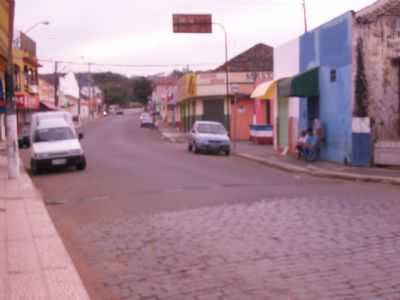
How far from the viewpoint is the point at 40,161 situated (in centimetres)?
2394

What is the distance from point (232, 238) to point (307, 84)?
658 inches

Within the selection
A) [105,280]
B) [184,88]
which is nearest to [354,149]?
[105,280]

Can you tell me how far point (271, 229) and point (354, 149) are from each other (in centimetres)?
1232

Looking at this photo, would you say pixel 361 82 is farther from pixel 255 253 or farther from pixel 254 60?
pixel 254 60

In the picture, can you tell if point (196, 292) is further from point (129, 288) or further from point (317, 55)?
point (317, 55)

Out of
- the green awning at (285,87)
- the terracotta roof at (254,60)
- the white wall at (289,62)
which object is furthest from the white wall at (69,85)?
the green awning at (285,87)

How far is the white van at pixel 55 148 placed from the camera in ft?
78.6

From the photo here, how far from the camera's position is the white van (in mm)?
23953

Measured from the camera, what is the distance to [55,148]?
950 inches

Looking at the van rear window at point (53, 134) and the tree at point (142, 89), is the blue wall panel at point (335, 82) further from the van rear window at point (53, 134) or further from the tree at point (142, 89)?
the tree at point (142, 89)

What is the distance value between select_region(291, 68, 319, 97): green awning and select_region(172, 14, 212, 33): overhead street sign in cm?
896

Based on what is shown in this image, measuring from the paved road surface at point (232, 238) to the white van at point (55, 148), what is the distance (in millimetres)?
5251

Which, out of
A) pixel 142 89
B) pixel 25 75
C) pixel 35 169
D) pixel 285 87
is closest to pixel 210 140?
pixel 285 87

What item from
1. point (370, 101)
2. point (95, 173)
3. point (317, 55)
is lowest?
point (95, 173)
